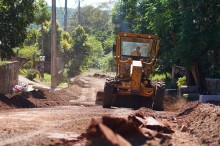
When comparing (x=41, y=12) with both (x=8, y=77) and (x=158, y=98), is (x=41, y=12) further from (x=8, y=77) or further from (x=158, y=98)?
(x=158, y=98)

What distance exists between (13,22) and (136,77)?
7.03 m

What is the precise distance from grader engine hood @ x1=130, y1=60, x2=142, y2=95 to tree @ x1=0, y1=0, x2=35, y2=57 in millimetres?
6395

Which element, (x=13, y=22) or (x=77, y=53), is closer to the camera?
(x=13, y=22)

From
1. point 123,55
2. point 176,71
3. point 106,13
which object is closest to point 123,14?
point 176,71

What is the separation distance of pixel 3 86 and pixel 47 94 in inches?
112

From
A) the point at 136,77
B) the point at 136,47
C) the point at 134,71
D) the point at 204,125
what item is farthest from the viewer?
the point at 136,47

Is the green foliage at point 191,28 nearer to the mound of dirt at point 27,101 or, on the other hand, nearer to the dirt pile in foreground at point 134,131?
the mound of dirt at point 27,101

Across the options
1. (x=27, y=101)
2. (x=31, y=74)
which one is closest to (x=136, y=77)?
(x=27, y=101)

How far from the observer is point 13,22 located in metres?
20.4

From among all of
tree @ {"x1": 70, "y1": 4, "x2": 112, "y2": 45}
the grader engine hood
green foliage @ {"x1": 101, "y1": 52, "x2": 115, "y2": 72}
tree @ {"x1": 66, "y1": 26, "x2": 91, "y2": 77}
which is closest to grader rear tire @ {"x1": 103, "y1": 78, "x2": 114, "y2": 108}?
the grader engine hood

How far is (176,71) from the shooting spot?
30.7 metres

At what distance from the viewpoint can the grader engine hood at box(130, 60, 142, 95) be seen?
16.6 m

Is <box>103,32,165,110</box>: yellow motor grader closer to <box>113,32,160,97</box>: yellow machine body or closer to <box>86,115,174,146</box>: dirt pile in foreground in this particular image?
<box>113,32,160,97</box>: yellow machine body

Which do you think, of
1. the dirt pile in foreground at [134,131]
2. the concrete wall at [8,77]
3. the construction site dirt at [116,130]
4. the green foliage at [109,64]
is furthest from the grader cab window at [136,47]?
the green foliage at [109,64]
